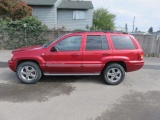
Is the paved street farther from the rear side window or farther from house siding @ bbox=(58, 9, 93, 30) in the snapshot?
house siding @ bbox=(58, 9, 93, 30)

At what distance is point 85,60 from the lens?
578 cm

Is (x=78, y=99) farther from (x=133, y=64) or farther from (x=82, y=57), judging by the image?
(x=133, y=64)

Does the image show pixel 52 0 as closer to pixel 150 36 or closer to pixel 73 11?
pixel 73 11

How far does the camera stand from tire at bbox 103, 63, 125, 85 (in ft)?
19.4

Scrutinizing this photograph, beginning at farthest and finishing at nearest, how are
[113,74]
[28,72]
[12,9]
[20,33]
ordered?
[12,9] → [20,33] → [113,74] → [28,72]

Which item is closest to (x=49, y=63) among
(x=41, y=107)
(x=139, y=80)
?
(x=41, y=107)

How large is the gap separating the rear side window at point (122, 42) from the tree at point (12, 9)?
49.0 ft

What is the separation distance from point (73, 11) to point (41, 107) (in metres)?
21.5

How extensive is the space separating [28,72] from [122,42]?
3119mm

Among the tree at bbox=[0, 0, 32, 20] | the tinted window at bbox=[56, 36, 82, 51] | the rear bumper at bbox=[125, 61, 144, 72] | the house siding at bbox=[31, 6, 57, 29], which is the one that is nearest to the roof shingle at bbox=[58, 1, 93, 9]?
the house siding at bbox=[31, 6, 57, 29]

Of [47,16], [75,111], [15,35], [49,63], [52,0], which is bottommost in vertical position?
[75,111]

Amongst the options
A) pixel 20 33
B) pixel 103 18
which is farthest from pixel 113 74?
pixel 103 18

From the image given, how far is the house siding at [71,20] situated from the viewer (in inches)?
972

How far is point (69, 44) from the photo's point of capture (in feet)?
Result: 19.0
